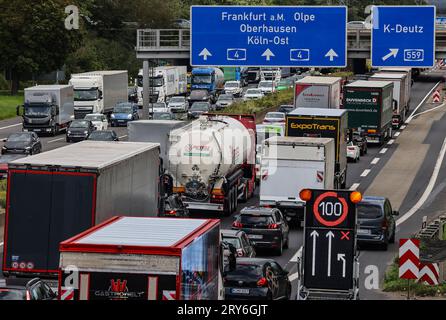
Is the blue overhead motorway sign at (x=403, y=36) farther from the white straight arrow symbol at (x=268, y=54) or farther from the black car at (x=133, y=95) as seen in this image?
the black car at (x=133, y=95)

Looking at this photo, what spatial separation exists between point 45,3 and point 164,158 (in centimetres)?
5479

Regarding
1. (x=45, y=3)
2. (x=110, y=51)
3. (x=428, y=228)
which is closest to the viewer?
(x=428, y=228)

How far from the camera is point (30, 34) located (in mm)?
92750

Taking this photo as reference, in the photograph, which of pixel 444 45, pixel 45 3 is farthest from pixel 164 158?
pixel 45 3

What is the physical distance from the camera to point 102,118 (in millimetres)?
70812

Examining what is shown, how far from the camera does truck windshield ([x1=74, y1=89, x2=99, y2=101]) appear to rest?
78.7 m

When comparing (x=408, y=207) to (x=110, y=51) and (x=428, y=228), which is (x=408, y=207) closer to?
(x=428, y=228)

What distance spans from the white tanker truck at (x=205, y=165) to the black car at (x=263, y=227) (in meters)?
6.17

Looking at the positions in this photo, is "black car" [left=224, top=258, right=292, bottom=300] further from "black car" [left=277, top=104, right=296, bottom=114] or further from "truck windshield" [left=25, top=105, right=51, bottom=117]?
"black car" [left=277, top=104, right=296, bottom=114]

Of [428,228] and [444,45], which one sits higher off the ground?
[444,45]

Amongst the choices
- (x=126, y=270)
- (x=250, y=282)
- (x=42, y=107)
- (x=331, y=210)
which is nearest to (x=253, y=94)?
(x=42, y=107)

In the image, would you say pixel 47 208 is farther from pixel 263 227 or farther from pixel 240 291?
pixel 263 227

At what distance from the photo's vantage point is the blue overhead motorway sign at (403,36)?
147ft

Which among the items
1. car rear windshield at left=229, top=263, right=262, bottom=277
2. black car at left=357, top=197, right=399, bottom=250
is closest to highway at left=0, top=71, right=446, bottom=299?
black car at left=357, top=197, right=399, bottom=250
